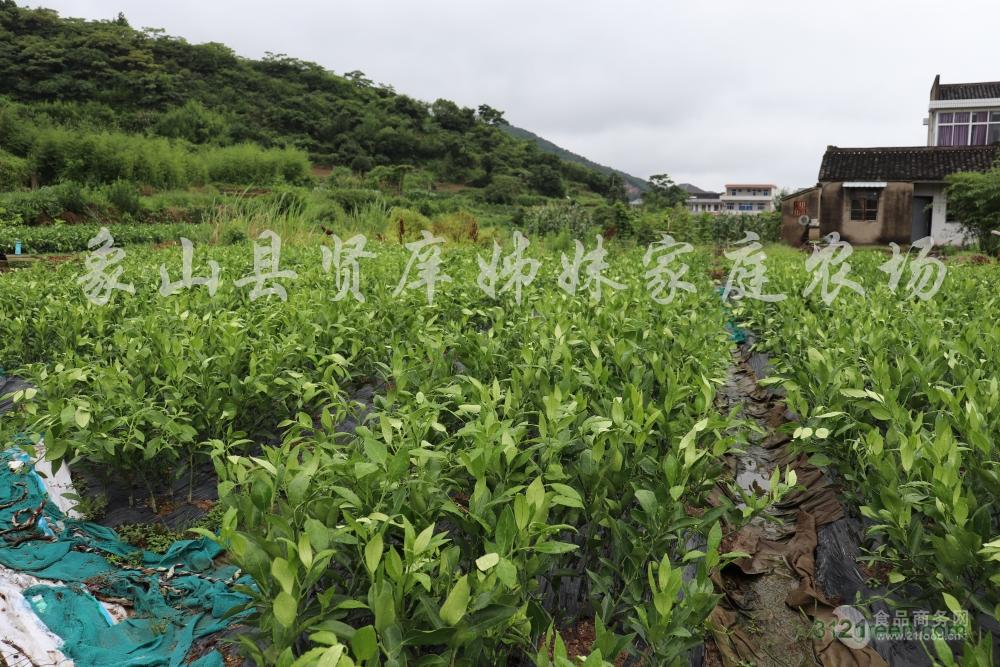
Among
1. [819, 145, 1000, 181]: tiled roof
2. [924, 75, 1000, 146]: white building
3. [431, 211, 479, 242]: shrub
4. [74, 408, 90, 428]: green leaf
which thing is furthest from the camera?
[924, 75, 1000, 146]: white building

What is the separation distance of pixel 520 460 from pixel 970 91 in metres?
33.2

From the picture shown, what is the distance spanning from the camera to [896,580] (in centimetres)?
162

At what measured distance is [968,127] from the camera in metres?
25.9

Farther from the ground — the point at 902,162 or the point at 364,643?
the point at 902,162

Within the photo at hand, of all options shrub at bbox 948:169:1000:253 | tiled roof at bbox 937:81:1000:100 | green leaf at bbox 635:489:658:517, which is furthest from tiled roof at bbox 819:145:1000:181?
green leaf at bbox 635:489:658:517

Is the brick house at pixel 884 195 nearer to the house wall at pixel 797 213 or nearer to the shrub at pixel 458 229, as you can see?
the house wall at pixel 797 213

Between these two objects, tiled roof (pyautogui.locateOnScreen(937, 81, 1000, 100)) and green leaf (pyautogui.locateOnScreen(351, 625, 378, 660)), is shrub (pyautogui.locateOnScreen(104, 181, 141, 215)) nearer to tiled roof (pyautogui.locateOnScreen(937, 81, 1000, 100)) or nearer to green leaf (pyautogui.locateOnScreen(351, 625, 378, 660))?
green leaf (pyautogui.locateOnScreen(351, 625, 378, 660))

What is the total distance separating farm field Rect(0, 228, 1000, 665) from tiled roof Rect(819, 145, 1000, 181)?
62.1ft

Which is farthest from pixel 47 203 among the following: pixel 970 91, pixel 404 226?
pixel 970 91

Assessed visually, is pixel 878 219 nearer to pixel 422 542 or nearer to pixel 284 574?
pixel 422 542

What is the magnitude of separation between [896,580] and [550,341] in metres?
1.48

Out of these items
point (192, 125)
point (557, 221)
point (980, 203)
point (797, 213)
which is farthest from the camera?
point (192, 125)

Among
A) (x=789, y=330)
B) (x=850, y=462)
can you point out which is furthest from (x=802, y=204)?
(x=850, y=462)

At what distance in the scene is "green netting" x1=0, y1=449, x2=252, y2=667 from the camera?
1.87 meters
